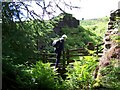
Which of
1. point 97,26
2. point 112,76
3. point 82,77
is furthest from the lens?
point 97,26

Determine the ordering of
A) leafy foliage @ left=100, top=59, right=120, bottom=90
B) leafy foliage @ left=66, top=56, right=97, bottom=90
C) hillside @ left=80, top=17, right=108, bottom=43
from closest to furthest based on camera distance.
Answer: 1. leafy foliage @ left=100, top=59, right=120, bottom=90
2. leafy foliage @ left=66, top=56, right=97, bottom=90
3. hillside @ left=80, top=17, right=108, bottom=43

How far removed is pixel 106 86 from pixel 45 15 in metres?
2.53

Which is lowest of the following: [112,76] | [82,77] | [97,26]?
[82,77]

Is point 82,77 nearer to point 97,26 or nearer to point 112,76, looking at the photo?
point 112,76

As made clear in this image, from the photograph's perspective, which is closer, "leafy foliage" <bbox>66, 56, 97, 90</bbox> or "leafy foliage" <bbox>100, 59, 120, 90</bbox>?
"leafy foliage" <bbox>100, 59, 120, 90</bbox>

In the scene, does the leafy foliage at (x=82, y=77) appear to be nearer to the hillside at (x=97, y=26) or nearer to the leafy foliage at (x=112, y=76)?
the leafy foliage at (x=112, y=76)

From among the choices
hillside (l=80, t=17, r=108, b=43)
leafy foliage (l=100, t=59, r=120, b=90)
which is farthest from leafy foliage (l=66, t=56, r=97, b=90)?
hillside (l=80, t=17, r=108, b=43)

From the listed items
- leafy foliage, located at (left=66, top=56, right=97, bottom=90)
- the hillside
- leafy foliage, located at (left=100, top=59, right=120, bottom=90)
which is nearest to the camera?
leafy foliage, located at (left=100, top=59, right=120, bottom=90)

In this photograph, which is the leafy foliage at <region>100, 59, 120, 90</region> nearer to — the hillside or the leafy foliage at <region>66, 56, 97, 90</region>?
the leafy foliage at <region>66, 56, 97, 90</region>

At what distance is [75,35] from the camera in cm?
2702

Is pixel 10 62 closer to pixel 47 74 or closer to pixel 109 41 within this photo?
pixel 47 74

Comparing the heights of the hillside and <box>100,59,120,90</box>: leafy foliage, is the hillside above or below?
above

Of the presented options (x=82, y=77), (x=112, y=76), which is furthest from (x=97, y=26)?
(x=112, y=76)

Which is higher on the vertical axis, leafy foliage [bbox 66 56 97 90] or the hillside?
the hillside
